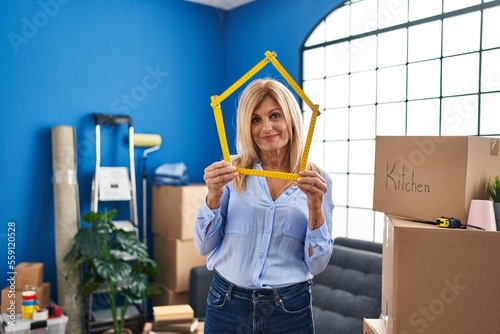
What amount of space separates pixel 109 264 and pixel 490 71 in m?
2.74

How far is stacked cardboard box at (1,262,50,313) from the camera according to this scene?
2875mm

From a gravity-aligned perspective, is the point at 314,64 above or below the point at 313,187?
above

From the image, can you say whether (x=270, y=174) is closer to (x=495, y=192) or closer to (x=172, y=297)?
(x=495, y=192)

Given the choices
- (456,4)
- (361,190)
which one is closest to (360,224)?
(361,190)

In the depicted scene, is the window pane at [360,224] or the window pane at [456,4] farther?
the window pane at [360,224]

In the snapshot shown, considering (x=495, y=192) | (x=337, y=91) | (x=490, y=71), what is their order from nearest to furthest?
(x=495, y=192) < (x=490, y=71) < (x=337, y=91)

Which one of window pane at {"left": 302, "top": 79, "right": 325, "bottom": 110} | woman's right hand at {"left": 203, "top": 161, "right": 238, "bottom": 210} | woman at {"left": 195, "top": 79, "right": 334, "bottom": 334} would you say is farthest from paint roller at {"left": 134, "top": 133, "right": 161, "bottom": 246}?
woman's right hand at {"left": 203, "top": 161, "right": 238, "bottom": 210}

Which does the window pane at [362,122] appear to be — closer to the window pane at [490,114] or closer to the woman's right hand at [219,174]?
the window pane at [490,114]

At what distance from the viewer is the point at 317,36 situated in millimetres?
3586

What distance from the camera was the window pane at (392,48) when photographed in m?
3.04

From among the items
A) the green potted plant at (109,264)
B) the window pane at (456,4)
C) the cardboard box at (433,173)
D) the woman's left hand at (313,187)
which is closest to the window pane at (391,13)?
the window pane at (456,4)

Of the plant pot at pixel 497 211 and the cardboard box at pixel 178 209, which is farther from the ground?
the plant pot at pixel 497 211

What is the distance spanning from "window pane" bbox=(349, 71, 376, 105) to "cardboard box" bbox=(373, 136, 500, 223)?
181 cm

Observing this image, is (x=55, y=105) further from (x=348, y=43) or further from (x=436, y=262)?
(x=436, y=262)
